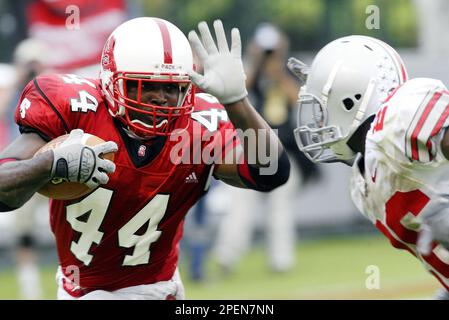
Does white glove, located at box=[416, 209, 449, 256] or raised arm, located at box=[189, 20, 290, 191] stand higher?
raised arm, located at box=[189, 20, 290, 191]

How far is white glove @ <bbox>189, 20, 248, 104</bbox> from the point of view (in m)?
3.34

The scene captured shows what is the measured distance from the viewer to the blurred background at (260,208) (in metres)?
6.99

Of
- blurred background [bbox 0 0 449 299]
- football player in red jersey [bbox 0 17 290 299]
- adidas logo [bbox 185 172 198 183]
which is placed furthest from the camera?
blurred background [bbox 0 0 449 299]

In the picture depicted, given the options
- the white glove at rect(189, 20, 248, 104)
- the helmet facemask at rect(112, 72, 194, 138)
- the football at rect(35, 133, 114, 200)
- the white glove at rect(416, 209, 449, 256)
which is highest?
the white glove at rect(189, 20, 248, 104)

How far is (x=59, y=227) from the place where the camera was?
12.3ft

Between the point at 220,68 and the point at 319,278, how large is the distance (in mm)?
4306

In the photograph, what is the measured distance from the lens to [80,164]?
3.21m

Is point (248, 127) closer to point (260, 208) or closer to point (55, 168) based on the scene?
point (55, 168)

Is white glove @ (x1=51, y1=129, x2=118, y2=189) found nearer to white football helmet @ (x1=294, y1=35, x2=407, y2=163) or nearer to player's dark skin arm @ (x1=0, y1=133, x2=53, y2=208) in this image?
player's dark skin arm @ (x1=0, y1=133, x2=53, y2=208)

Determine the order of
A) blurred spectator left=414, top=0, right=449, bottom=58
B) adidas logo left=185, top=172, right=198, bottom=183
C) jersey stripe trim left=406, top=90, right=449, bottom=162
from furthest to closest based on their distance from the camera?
1. blurred spectator left=414, top=0, right=449, bottom=58
2. adidas logo left=185, top=172, right=198, bottom=183
3. jersey stripe trim left=406, top=90, right=449, bottom=162

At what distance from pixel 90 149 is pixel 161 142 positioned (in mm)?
495

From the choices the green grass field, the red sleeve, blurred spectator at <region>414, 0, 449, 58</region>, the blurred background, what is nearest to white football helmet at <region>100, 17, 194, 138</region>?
the red sleeve

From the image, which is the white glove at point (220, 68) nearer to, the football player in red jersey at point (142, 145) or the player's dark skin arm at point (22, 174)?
the football player in red jersey at point (142, 145)

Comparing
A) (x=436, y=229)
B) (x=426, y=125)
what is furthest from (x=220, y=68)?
(x=436, y=229)
